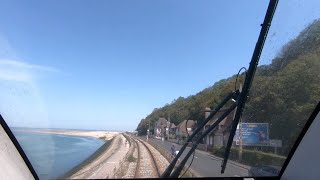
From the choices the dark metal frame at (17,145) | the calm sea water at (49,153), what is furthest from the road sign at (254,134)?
the dark metal frame at (17,145)

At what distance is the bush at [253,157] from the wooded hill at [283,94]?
0.10 meters

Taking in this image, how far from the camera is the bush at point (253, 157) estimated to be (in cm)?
289

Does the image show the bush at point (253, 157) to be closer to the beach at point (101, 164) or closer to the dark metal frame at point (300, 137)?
the dark metal frame at point (300, 137)

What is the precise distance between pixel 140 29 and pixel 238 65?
2.44 feet

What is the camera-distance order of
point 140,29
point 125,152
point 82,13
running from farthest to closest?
point 125,152
point 140,29
point 82,13

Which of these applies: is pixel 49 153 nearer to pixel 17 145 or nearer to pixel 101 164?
pixel 17 145

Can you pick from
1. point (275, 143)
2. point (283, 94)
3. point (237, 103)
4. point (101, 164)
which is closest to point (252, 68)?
point (237, 103)

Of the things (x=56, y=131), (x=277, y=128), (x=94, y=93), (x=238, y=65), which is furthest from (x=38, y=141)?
(x=277, y=128)

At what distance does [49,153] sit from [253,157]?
1.50m

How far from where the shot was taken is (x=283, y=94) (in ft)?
9.23

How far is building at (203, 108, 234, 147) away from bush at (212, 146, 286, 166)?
6cm

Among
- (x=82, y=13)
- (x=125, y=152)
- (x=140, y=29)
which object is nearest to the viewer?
(x=82, y=13)

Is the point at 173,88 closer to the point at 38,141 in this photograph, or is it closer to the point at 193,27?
the point at 193,27

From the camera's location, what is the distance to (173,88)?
297 cm
